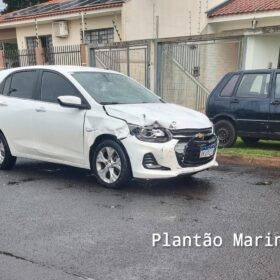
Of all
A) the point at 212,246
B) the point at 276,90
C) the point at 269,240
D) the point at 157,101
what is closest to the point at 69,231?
the point at 212,246

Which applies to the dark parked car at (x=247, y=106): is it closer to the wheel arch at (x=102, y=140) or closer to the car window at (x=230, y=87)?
the car window at (x=230, y=87)

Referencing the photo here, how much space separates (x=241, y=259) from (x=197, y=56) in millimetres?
9771

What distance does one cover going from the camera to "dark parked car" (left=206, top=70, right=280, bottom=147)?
7.75m

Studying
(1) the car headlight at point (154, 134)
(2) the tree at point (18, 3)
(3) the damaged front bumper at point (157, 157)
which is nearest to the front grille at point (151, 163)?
(3) the damaged front bumper at point (157, 157)

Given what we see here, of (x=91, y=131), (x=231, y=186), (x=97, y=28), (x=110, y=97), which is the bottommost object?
(x=231, y=186)

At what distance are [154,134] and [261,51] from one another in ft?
26.0

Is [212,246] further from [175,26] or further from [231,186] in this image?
[175,26]

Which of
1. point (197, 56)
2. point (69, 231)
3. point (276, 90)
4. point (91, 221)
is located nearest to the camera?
point (69, 231)

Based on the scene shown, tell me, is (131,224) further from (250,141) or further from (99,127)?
(250,141)

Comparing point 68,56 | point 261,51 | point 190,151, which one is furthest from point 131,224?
point 68,56

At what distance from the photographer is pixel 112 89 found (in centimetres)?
611

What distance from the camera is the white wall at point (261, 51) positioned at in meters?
11.0

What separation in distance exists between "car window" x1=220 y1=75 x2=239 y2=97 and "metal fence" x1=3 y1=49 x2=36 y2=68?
1180 centimetres

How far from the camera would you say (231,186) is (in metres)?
5.68
